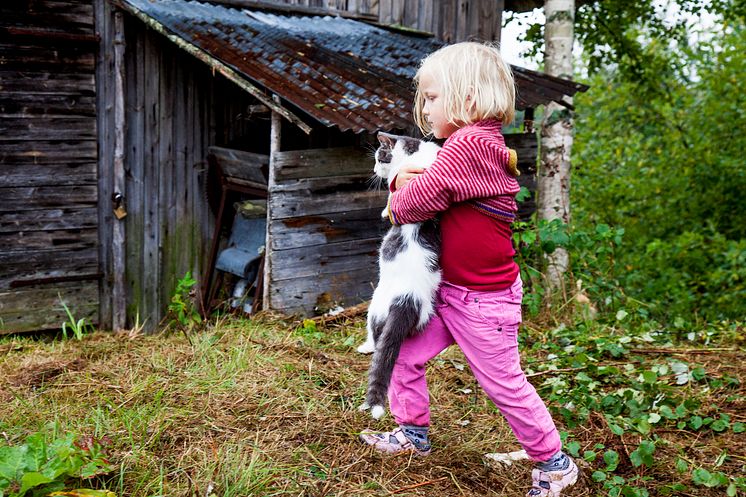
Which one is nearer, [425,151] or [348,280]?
[425,151]

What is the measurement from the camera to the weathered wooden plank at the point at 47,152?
6.11 m

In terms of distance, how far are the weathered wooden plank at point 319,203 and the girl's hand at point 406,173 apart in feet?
9.75

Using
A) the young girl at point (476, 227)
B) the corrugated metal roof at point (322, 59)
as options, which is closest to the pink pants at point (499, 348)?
the young girl at point (476, 227)

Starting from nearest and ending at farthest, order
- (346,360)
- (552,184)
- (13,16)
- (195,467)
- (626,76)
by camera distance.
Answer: (195,467), (346,360), (13,16), (552,184), (626,76)

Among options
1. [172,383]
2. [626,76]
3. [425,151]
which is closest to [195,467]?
Result: [172,383]

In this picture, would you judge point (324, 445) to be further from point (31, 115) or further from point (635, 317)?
point (31, 115)

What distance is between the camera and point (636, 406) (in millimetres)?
4051

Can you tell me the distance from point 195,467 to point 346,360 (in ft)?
5.77

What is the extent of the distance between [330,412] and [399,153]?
1.42 m

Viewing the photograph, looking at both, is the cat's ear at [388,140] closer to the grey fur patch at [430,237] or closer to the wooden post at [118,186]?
the grey fur patch at [430,237]

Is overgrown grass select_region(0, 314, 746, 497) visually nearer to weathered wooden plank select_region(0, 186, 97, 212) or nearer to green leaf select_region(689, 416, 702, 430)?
green leaf select_region(689, 416, 702, 430)

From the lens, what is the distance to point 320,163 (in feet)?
19.8

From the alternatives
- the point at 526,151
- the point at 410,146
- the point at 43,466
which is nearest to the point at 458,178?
the point at 410,146

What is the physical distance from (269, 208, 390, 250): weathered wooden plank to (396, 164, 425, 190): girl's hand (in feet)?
9.82
